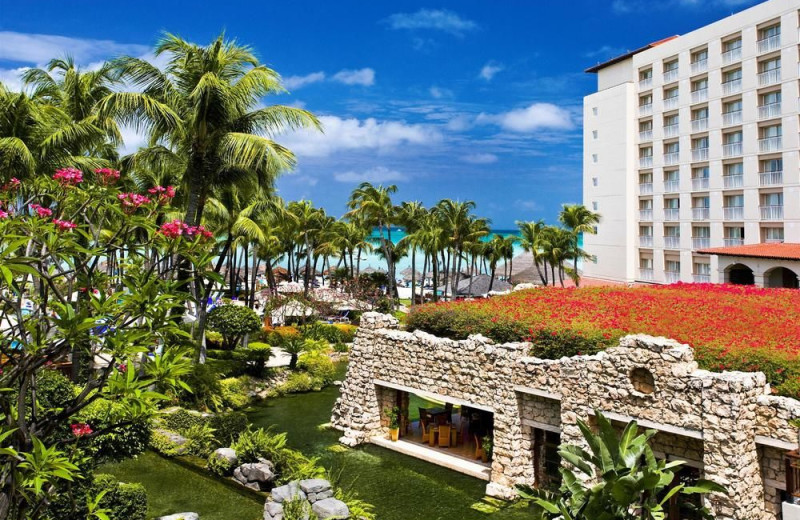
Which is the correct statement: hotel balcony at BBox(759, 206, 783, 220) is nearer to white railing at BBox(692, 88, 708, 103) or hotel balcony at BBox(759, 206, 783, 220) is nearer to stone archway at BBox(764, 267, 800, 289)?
stone archway at BBox(764, 267, 800, 289)

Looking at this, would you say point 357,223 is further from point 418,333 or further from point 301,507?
point 301,507

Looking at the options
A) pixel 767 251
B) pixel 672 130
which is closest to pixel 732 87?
pixel 672 130

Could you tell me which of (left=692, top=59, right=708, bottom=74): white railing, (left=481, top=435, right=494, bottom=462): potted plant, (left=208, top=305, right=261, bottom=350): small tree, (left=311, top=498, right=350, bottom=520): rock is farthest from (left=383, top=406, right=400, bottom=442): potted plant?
(left=692, top=59, right=708, bottom=74): white railing

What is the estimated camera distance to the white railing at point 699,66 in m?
44.4

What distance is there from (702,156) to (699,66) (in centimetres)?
648

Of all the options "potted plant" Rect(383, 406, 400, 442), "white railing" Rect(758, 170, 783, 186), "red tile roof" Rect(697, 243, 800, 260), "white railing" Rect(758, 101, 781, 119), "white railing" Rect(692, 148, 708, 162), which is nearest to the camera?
"potted plant" Rect(383, 406, 400, 442)

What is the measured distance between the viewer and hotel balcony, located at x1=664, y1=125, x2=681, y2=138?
46.6 meters

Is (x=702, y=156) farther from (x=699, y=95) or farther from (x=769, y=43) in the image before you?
→ (x=769, y=43)

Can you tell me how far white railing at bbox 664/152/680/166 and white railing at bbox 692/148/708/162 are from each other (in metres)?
1.24

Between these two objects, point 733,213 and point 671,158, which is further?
point 671,158

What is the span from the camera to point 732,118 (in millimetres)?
42969

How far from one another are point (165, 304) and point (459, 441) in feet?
44.1

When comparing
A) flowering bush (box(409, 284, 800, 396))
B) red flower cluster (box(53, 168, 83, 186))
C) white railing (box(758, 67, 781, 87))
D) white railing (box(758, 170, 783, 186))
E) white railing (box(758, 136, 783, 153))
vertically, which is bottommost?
flowering bush (box(409, 284, 800, 396))

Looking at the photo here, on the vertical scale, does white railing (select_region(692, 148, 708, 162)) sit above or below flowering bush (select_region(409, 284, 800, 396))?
above
